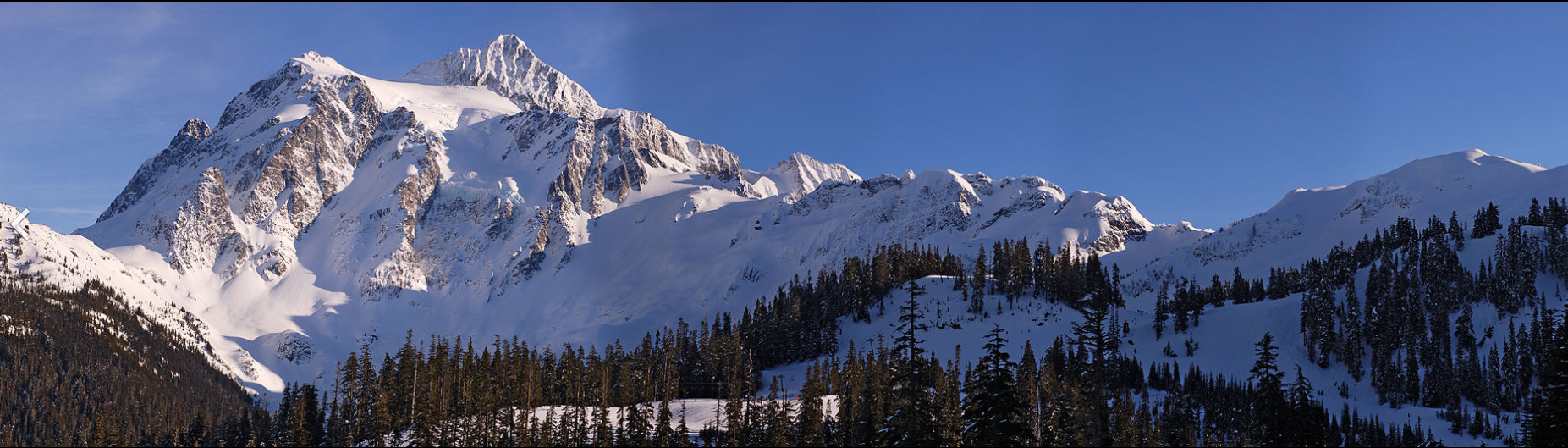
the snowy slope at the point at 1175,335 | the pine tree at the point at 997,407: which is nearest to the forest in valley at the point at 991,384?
the pine tree at the point at 997,407

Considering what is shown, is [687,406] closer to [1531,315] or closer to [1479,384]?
[1479,384]

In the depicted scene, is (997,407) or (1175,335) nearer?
(997,407)

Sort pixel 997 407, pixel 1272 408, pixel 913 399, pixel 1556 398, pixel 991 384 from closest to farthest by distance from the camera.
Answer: pixel 997 407 < pixel 991 384 < pixel 1556 398 < pixel 1272 408 < pixel 913 399

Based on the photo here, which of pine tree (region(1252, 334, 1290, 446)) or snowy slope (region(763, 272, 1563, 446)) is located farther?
snowy slope (region(763, 272, 1563, 446))

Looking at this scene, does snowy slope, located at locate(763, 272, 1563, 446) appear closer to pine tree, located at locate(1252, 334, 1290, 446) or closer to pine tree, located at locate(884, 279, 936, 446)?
pine tree, located at locate(884, 279, 936, 446)

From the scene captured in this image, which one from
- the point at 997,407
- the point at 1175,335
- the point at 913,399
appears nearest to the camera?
the point at 997,407

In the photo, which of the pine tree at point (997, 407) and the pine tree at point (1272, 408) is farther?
the pine tree at point (1272, 408)

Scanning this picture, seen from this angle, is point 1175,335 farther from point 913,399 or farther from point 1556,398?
point 913,399

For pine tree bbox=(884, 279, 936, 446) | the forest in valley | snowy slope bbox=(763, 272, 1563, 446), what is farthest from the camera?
snowy slope bbox=(763, 272, 1563, 446)

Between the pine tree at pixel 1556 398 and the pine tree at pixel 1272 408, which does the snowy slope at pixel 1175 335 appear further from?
the pine tree at pixel 1556 398

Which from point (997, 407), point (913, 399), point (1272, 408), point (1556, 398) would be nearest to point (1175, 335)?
point (1556, 398)

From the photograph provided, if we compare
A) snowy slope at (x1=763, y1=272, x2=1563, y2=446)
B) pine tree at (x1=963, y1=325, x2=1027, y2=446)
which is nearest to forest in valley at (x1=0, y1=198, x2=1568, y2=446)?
pine tree at (x1=963, y1=325, x2=1027, y2=446)

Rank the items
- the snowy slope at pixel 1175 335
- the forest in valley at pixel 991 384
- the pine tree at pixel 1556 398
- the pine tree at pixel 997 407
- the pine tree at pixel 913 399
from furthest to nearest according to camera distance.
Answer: the snowy slope at pixel 1175 335
the forest in valley at pixel 991 384
the pine tree at pixel 913 399
the pine tree at pixel 1556 398
the pine tree at pixel 997 407

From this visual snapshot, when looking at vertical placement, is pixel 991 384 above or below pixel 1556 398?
above
